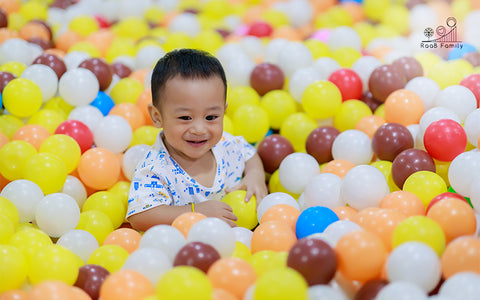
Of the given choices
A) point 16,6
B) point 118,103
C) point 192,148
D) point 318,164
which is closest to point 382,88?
point 318,164

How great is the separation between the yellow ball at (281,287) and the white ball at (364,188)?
1.83 feet

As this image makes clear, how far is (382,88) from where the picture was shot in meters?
2.11

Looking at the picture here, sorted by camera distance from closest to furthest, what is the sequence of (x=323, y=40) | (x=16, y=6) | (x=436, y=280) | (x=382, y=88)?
(x=436, y=280), (x=382, y=88), (x=323, y=40), (x=16, y=6)

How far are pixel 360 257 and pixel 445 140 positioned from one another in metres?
0.63

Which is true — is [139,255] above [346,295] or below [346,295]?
above

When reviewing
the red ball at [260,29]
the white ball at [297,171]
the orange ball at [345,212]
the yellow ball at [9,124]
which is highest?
the red ball at [260,29]

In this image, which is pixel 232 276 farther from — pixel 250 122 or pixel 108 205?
pixel 250 122

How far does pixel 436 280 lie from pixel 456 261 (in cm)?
6

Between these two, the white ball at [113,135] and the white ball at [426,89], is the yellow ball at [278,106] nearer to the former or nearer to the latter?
the white ball at [426,89]

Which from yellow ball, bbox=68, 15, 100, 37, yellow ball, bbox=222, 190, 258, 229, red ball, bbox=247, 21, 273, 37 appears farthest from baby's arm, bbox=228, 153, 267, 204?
yellow ball, bbox=68, 15, 100, 37

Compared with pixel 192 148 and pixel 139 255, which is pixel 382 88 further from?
pixel 139 255

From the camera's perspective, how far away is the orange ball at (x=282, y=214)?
5.30 feet

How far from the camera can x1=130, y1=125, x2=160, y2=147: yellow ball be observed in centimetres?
204

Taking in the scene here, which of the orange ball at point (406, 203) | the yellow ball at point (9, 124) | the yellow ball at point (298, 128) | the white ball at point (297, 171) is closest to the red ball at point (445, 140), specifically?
the orange ball at point (406, 203)
